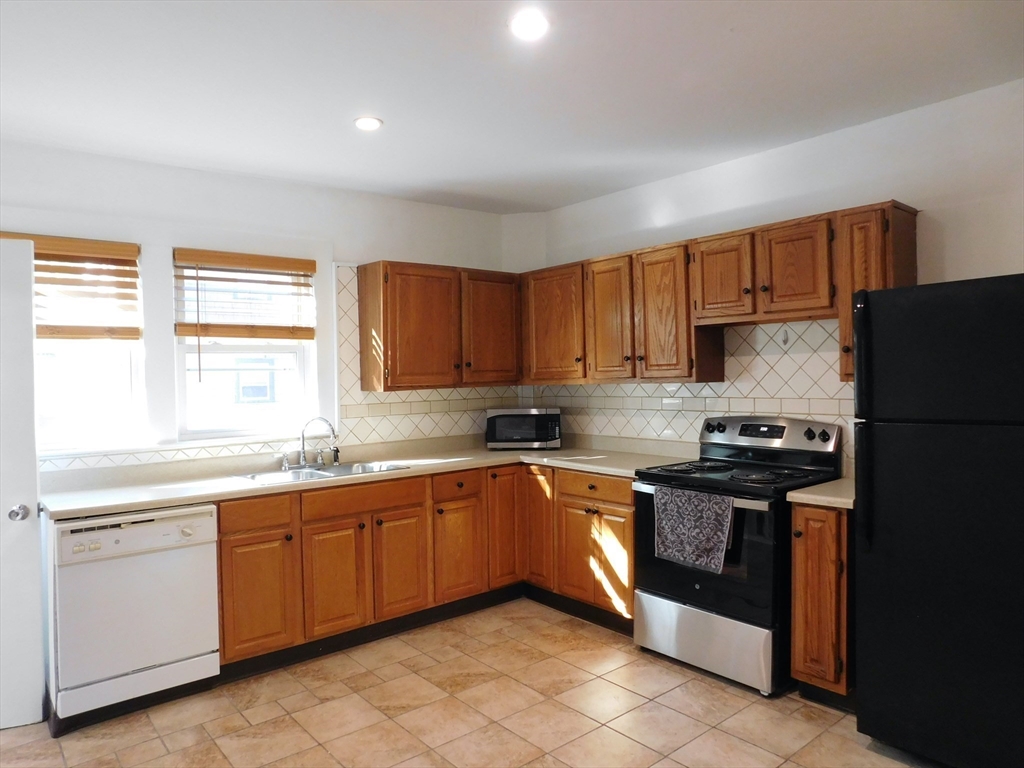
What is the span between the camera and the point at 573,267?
13.6 ft

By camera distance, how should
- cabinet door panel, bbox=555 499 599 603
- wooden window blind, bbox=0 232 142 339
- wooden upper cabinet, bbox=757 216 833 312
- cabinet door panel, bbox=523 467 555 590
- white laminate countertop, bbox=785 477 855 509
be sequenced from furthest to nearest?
cabinet door panel, bbox=523 467 555 590 < cabinet door panel, bbox=555 499 599 603 < wooden window blind, bbox=0 232 142 339 < wooden upper cabinet, bbox=757 216 833 312 < white laminate countertop, bbox=785 477 855 509

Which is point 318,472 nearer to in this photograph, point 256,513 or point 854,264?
point 256,513

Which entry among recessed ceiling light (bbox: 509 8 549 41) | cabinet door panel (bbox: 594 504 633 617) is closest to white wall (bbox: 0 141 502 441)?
cabinet door panel (bbox: 594 504 633 617)

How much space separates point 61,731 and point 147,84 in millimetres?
2496

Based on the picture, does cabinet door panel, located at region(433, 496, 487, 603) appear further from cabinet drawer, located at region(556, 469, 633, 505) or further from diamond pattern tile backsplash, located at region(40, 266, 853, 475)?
diamond pattern tile backsplash, located at region(40, 266, 853, 475)

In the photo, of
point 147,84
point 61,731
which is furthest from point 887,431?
point 61,731

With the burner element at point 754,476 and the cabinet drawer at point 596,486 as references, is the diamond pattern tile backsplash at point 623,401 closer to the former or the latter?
the burner element at point 754,476

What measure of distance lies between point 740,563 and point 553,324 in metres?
1.90

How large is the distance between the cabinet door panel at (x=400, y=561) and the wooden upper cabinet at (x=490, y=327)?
A: 99 centimetres

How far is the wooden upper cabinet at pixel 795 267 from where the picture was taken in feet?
9.74

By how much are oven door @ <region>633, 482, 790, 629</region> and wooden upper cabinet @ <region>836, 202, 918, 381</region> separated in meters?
0.69

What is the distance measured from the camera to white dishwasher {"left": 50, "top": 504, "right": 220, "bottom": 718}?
2.72m

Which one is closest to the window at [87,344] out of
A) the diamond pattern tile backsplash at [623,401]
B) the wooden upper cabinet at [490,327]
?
the diamond pattern tile backsplash at [623,401]

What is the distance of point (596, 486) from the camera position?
3.67 m
